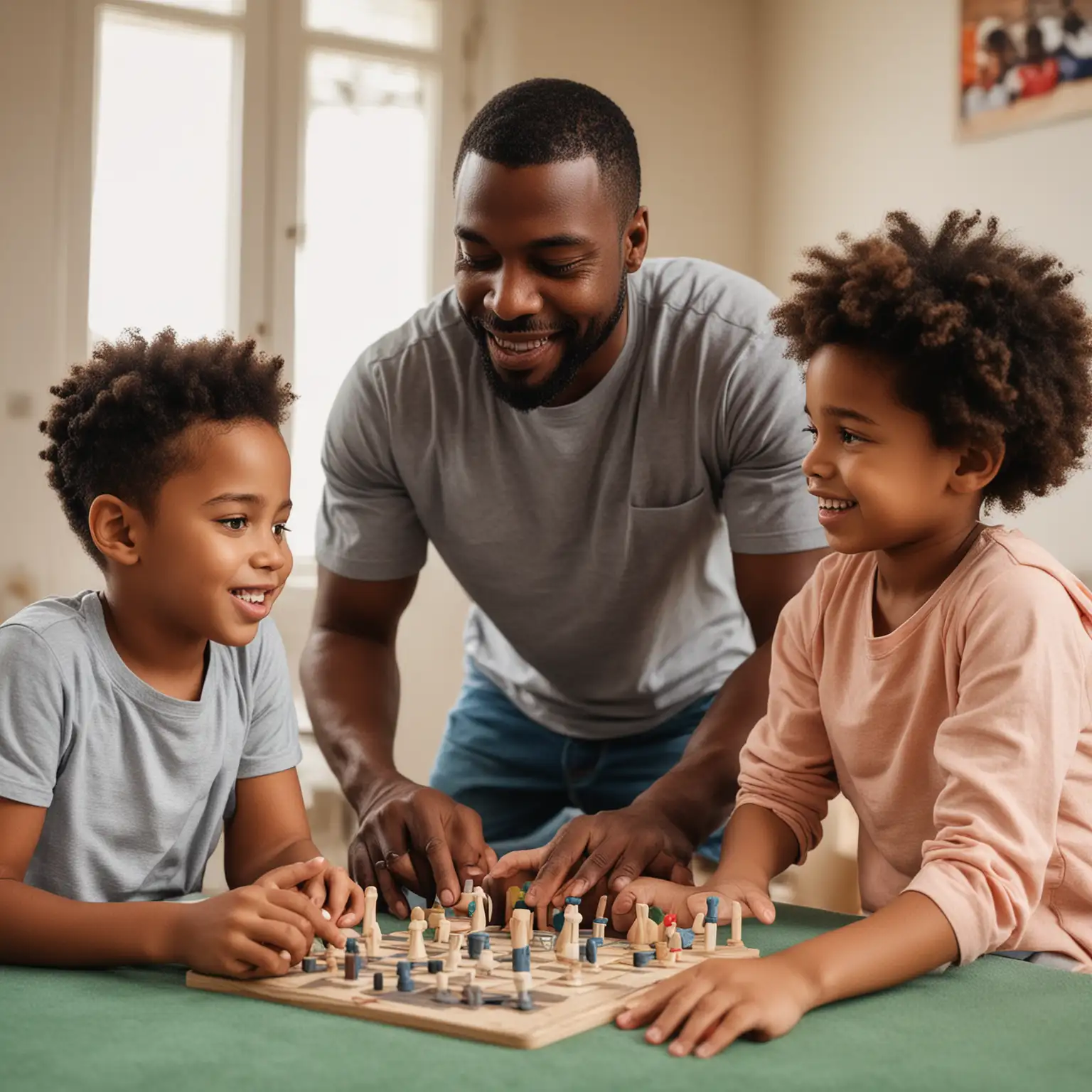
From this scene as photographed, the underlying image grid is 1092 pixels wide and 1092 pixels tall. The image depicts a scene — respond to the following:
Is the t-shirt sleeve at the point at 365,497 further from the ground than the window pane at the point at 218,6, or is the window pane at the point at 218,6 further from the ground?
the window pane at the point at 218,6

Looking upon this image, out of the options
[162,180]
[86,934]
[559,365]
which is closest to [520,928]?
[86,934]

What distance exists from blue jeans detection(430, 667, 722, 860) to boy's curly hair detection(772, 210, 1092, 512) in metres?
0.87

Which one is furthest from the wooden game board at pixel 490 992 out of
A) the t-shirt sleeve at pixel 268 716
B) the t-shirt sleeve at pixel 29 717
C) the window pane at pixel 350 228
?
the window pane at pixel 350 228

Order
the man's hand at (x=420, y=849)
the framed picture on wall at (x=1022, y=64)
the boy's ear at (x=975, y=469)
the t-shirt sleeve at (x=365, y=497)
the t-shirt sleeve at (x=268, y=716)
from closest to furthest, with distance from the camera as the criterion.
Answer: the boy's ear at (x=975, y=469)
the man's hand at (x=420, y=849)
the t-shirt sleeve at (x=268, y=716)
the t-shirt sleeve at (x=365, y=497)
the framed picture on wall at (x=1022, y=64)

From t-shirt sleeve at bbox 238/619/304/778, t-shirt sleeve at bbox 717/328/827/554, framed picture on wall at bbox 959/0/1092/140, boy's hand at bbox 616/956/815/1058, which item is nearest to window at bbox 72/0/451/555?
framed picture on wall at bbox 959/0/1092/140

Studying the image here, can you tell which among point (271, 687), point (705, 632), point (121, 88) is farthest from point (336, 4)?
point (271, 687)

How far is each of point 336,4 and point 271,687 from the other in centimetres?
287

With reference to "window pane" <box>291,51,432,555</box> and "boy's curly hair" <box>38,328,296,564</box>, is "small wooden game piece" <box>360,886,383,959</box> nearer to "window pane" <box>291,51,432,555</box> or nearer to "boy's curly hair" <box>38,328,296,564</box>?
"boy's curly hair" <box>38,328,296,564</box>

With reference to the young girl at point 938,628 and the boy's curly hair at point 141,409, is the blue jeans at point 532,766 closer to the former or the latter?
the young girl at point 938,628

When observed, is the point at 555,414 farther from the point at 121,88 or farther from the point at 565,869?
the point at 121,88

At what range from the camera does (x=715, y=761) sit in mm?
1871

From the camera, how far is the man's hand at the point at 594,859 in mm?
1474

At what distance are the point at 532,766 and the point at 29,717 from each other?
42.6 inches

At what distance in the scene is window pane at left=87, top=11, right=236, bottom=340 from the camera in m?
3.72
